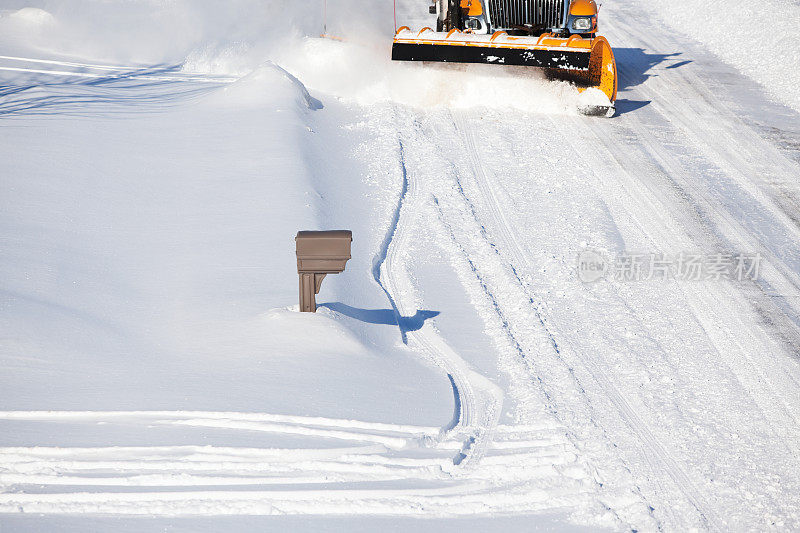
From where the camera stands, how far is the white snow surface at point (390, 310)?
4.05 metres

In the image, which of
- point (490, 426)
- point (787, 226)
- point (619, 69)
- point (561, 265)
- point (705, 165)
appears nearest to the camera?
point (490, 426)

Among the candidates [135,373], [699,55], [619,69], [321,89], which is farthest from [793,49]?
[135,373]

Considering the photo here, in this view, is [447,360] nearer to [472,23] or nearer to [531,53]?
[531,53]

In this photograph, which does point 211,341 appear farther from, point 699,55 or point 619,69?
point 699,55

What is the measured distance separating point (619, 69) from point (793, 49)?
3244 millimetres

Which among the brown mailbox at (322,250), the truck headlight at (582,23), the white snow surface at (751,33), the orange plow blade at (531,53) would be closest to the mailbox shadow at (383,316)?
the brown mailbox at (322,250)

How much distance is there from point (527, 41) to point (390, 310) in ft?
20.0

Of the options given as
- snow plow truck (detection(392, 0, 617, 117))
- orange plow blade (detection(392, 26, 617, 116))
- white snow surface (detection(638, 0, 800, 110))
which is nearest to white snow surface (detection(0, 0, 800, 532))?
orange plow blade (detection(392, 26, 617, 116))

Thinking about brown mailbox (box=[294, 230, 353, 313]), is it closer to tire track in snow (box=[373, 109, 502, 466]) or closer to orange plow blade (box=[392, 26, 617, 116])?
tire track in snow (box=[373, 109, 502, 466])

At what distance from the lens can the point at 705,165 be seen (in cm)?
922

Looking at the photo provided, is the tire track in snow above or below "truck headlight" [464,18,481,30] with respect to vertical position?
below

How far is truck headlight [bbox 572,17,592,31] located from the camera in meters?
11.9

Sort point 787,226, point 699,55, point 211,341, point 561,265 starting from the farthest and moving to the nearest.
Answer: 1. point 699,55
2. point 787,226
3. point 561,265
4. point 211,341

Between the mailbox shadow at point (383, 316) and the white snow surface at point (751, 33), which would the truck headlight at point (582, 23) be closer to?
the white snow surface at point (751, 33)
